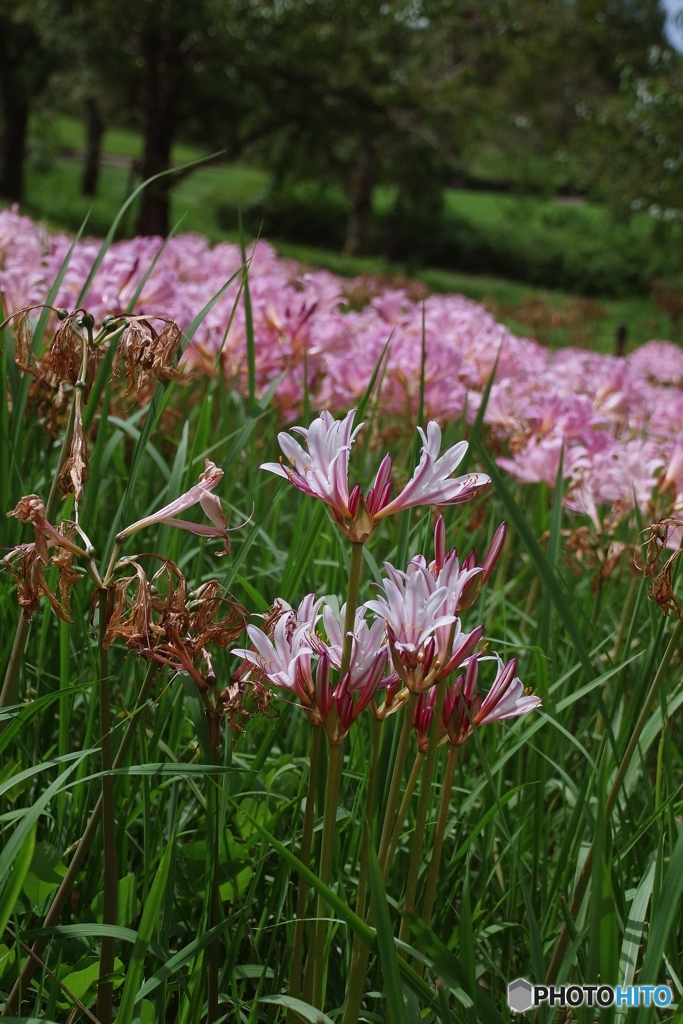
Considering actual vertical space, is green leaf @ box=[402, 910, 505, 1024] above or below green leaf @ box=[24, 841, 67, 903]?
above

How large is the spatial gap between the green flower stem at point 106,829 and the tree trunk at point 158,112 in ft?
47.0

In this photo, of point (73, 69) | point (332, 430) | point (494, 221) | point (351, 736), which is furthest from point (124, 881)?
point (494, 221)

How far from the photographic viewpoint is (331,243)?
3191cm

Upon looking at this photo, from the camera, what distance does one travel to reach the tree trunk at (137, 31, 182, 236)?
1484 cm

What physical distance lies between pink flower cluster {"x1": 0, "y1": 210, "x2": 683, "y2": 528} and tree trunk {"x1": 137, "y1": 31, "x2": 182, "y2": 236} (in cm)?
1194

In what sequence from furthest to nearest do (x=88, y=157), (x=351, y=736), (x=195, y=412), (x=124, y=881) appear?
(x=88, y=157)
(x=195, y=412)
(x=351, y=736)
(x=124, y=881)

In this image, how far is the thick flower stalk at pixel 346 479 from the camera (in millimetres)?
884

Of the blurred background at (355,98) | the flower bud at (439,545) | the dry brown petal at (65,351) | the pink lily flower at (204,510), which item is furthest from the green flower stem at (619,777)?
the blurred background at (355,98)

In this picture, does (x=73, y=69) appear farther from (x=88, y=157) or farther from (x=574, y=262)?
(x=574, y=262)

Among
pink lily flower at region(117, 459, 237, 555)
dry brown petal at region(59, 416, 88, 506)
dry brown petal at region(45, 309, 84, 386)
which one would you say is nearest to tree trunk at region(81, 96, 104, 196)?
dry brown petal at region(45, 309, 84, 386)

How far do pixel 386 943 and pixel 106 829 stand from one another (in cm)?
31

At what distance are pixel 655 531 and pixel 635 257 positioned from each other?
33.4m

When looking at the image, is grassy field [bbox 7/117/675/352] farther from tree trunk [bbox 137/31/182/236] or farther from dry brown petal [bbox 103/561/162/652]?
dry brown petal [bbox 103/561/162/652]

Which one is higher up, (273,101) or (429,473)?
(273,101)
